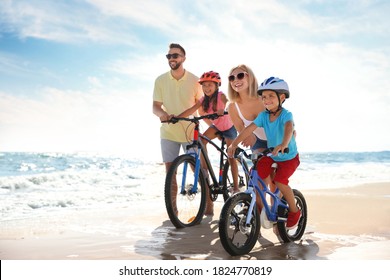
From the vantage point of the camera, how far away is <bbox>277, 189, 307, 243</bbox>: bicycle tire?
14.3 ft

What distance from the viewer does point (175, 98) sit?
5648 millimetres

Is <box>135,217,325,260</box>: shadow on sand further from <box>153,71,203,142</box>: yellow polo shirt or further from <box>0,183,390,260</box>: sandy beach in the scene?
<box>153,71,203,142</box>: yellow polo shirt

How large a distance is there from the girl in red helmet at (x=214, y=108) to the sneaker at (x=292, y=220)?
1.36m

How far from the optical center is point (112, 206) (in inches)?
278

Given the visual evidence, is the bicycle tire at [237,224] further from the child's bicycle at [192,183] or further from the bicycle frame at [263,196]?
the child's bicycle at [192,183]

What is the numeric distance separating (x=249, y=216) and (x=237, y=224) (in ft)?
0.40

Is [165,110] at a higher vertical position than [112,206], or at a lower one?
higher

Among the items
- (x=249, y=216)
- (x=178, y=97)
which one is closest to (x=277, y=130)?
(x=249, y=216)

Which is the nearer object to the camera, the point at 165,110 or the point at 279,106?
the point at 279,106

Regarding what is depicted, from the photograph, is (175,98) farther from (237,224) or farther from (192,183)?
(237,224)

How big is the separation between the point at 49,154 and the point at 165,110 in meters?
28.0
